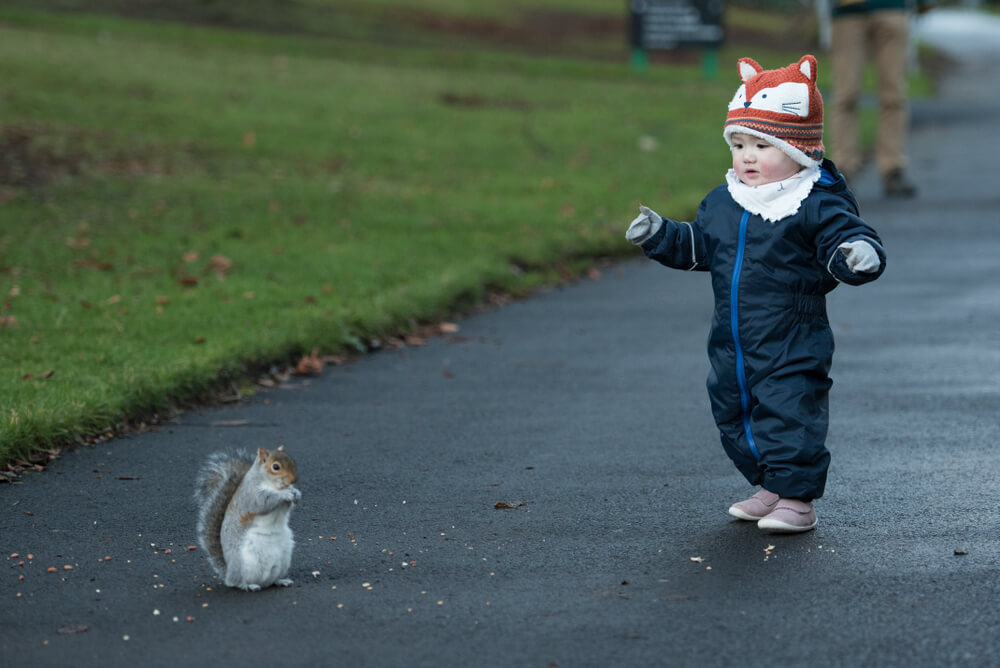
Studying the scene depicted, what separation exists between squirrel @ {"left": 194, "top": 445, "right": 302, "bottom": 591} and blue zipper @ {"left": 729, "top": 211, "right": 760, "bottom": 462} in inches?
59.8

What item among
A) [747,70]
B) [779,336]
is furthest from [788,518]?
[747,70]

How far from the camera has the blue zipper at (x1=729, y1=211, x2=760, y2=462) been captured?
14.2 ft

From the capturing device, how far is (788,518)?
14.1 ft

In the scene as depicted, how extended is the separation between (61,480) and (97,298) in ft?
10.1

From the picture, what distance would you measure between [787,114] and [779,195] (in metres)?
0.27

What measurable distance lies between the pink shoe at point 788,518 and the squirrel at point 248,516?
61.1 inches

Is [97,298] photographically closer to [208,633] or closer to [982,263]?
[208,633]

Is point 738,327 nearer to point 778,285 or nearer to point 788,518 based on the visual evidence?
point 778,285

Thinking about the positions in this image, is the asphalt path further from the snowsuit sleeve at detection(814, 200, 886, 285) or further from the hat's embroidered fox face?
→ the hat's embroidered fox face

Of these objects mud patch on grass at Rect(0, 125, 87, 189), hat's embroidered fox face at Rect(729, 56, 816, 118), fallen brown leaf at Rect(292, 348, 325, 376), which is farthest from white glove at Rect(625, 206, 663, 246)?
mud patch on grass at Rect(0, 125, 87, 189)

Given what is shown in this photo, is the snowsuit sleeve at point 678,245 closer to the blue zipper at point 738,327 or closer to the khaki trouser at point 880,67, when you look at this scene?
the blue zipper at point 738,327

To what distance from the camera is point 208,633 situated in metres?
3.54

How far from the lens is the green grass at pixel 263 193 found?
22.6 ft

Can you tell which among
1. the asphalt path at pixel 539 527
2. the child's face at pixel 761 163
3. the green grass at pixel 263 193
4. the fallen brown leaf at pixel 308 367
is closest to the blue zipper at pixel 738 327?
the child's face at pixel 761 163
